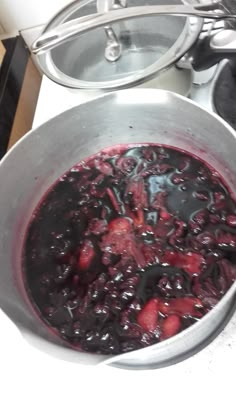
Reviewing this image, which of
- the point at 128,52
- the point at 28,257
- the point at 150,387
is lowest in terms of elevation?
the point at 150,387

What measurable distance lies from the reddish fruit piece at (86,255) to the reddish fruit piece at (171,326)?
139 millimetres

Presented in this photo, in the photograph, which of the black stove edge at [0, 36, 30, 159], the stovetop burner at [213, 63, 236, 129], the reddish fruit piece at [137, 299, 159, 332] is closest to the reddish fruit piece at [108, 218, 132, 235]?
the reddish fruit piece at [137, 299, 159, 332]

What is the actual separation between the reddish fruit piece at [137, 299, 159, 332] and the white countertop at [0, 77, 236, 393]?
0.06m

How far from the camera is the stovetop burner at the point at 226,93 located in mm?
670

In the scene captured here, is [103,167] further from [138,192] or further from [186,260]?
[186,260]

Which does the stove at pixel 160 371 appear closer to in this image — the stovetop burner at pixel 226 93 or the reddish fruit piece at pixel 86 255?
the reddish fruit piece at pixel 86 255

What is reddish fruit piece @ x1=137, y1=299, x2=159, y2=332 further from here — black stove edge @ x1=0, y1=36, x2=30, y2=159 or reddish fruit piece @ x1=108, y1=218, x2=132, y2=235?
black stove edge @ x1=0, y1=36, x2=30, y2=159

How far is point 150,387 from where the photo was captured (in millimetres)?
530

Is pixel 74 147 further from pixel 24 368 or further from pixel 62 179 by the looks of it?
pixel 24 368

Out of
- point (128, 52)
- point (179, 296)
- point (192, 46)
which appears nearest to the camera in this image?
point (179, 296)

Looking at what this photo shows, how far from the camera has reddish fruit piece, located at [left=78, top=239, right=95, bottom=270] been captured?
0.59 m

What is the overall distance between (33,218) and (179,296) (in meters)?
0.26

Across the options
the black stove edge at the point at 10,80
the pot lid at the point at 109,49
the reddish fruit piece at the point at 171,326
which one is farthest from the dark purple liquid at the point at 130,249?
the black stove edge at the point at 10,80

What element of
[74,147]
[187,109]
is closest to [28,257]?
[74,147]
